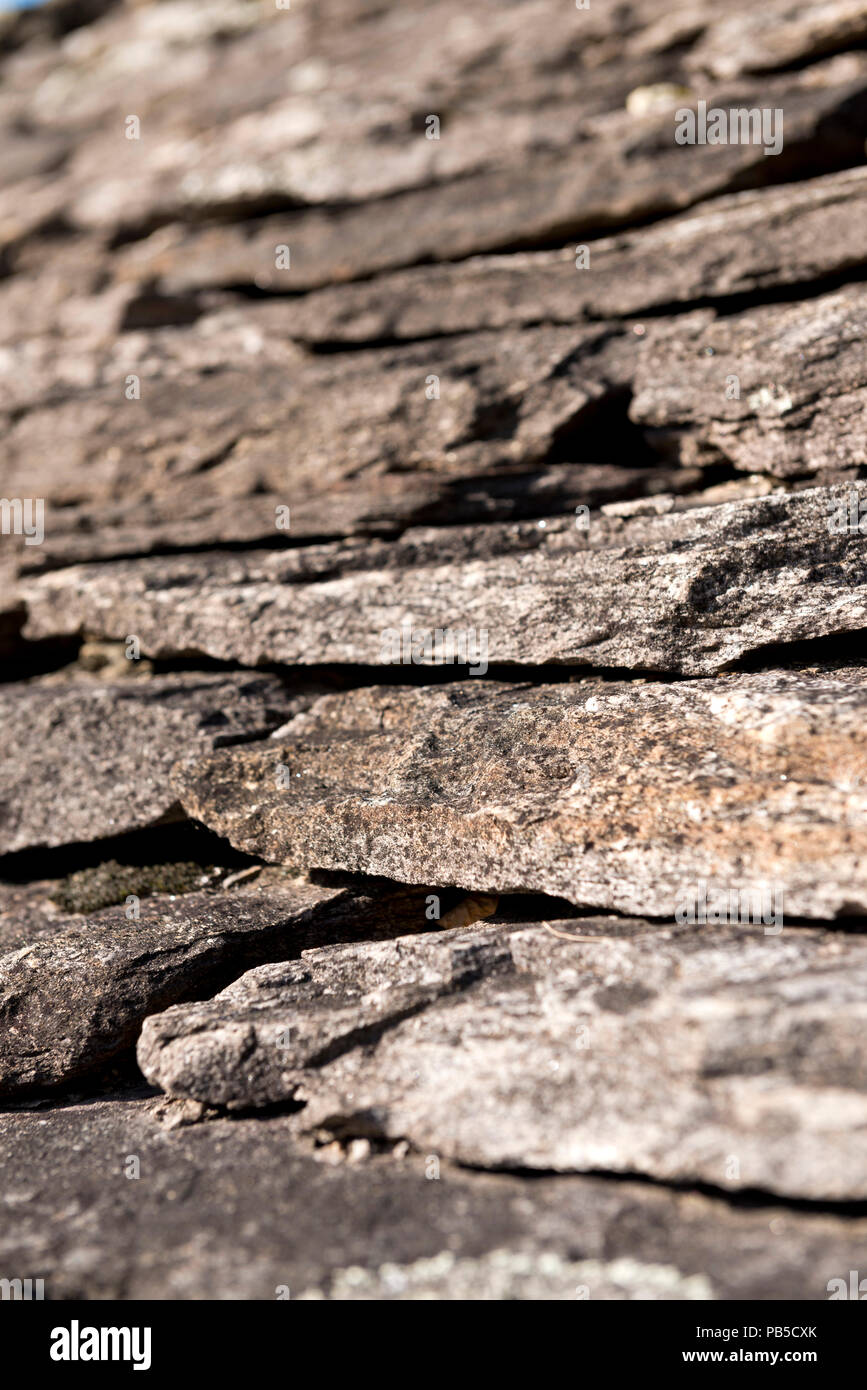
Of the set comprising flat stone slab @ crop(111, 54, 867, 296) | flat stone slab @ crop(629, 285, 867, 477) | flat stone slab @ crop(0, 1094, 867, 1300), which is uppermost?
flat stone slab @ crop(111, 54, 867, 296)

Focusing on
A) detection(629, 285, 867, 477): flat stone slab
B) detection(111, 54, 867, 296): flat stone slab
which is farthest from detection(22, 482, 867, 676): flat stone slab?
detection(111, 54, 867, 296): flat stone slab

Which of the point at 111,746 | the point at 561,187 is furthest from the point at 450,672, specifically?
the point at 561,187

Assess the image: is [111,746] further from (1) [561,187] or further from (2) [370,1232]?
(1) [561,187]

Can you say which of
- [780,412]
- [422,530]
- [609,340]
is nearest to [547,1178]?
[422,530]

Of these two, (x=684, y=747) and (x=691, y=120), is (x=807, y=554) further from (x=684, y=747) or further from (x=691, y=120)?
(x=691, y=120)

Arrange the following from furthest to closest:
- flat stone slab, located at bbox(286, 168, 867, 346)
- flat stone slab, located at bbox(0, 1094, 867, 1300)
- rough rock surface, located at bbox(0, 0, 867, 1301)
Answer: flat stone slab, located at bbox(286, 168, 867, 346) → rough rock surface, located at bbox(0, 0, 867, 1301) → flat stone slab, located at bbox(0, 1094, 867, 1300)

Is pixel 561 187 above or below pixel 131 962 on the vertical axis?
above

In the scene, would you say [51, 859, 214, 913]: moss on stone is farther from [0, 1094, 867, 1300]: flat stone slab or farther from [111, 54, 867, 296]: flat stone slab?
[111, 54, 867, 296]: flat stone slab
